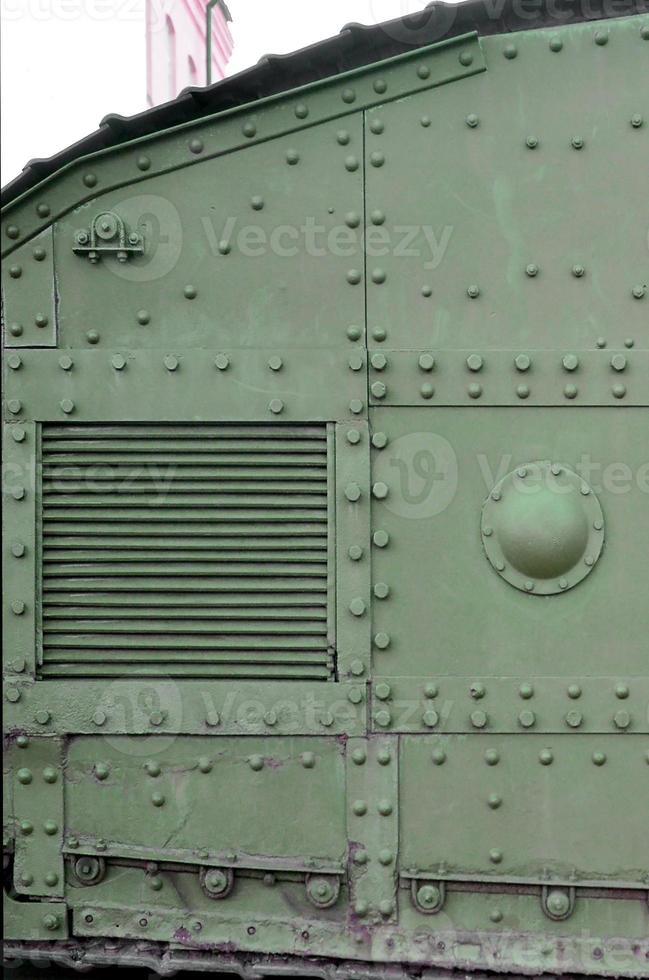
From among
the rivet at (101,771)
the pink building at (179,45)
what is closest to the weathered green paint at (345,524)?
the rivet at (101,771)

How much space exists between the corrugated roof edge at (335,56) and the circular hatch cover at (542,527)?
1428mm

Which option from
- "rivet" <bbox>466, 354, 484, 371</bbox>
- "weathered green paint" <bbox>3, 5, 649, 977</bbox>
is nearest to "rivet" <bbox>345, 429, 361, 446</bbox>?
"weathered green paint" <bbox>3, 5, 649, 977</bbox>

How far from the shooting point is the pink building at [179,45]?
5527mm

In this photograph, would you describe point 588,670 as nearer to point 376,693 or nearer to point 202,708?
point 376,693

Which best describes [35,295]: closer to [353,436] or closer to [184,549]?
[184,549]

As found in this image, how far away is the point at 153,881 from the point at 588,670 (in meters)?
1.53

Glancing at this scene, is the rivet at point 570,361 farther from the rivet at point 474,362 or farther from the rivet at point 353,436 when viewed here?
the rivet at point 353,436

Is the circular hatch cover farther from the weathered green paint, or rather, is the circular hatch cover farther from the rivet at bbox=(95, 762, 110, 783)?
the rivet at bbox=(95, 762, 110, 783)

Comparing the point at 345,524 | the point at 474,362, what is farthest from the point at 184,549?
the point at 474,362

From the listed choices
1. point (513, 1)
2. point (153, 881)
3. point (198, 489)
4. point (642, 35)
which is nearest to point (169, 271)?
point (198, 489)

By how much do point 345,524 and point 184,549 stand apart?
535 mm

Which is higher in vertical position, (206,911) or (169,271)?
(169,271)

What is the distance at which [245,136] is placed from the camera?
2990 millimetres

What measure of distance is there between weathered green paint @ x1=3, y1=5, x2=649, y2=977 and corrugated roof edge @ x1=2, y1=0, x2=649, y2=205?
0.07 metres
